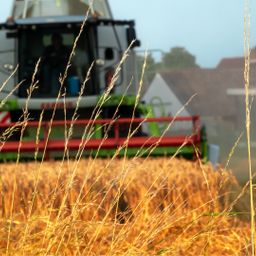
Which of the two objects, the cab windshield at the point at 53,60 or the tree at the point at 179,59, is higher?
the cab windshield at the point at 53,60

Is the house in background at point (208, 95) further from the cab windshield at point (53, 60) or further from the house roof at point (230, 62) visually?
the cab windshield at point (53, 60)

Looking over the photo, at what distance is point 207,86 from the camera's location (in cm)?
5438

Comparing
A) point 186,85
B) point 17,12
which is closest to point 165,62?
point 186,85

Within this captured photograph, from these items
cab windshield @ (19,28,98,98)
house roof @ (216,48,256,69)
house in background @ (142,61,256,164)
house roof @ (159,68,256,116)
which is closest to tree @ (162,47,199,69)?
house roof @ (216,48,256,69)

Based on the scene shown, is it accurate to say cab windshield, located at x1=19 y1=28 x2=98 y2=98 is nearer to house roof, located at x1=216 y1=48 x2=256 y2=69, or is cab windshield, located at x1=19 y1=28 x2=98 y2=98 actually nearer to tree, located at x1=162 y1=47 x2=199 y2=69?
house roof, located at x1=216 y1=48 x2=256 y2=69

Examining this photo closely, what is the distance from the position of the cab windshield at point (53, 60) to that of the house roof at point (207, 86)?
39910mm

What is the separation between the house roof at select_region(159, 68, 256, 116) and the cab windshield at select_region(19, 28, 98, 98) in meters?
39.9

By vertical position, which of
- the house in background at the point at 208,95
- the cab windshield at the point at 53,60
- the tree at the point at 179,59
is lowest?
the house in background at the point at 208,95

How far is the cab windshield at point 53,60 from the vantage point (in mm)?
9156

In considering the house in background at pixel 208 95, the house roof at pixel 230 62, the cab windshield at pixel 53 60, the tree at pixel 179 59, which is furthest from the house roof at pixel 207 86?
the cab windshield at pixel 53 60

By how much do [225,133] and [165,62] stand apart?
34.8 m

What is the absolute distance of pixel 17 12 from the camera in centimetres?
1108

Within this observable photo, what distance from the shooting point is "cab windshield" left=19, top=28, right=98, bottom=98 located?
9.16 meters

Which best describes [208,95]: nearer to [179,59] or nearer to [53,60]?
[179,59]
